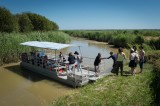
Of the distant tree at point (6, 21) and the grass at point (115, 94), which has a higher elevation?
the distant tree at point (6, 21)

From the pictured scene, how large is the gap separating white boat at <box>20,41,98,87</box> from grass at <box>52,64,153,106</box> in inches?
39.2

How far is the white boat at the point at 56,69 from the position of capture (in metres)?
12.4

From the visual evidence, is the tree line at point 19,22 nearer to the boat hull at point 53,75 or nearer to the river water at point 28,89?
the boat hull at point 53,75

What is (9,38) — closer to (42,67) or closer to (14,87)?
(42,67)

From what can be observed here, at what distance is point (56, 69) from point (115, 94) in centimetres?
558

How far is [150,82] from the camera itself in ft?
36.5

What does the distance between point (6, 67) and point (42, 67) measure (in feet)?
16.6

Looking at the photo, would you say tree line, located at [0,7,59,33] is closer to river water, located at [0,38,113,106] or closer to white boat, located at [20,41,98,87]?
white boat, located at [20,41,98,87]

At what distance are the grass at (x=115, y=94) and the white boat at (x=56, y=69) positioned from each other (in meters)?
0.99

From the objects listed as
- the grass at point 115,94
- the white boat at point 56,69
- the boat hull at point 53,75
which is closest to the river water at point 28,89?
the boat hull at point 53,75

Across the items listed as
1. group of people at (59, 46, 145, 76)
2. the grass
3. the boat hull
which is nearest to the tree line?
the boat hull

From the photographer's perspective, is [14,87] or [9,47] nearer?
[14,87]

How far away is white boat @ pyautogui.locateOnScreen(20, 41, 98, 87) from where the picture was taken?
1240 centimetres

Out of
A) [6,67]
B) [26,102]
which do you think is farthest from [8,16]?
[26,102]
